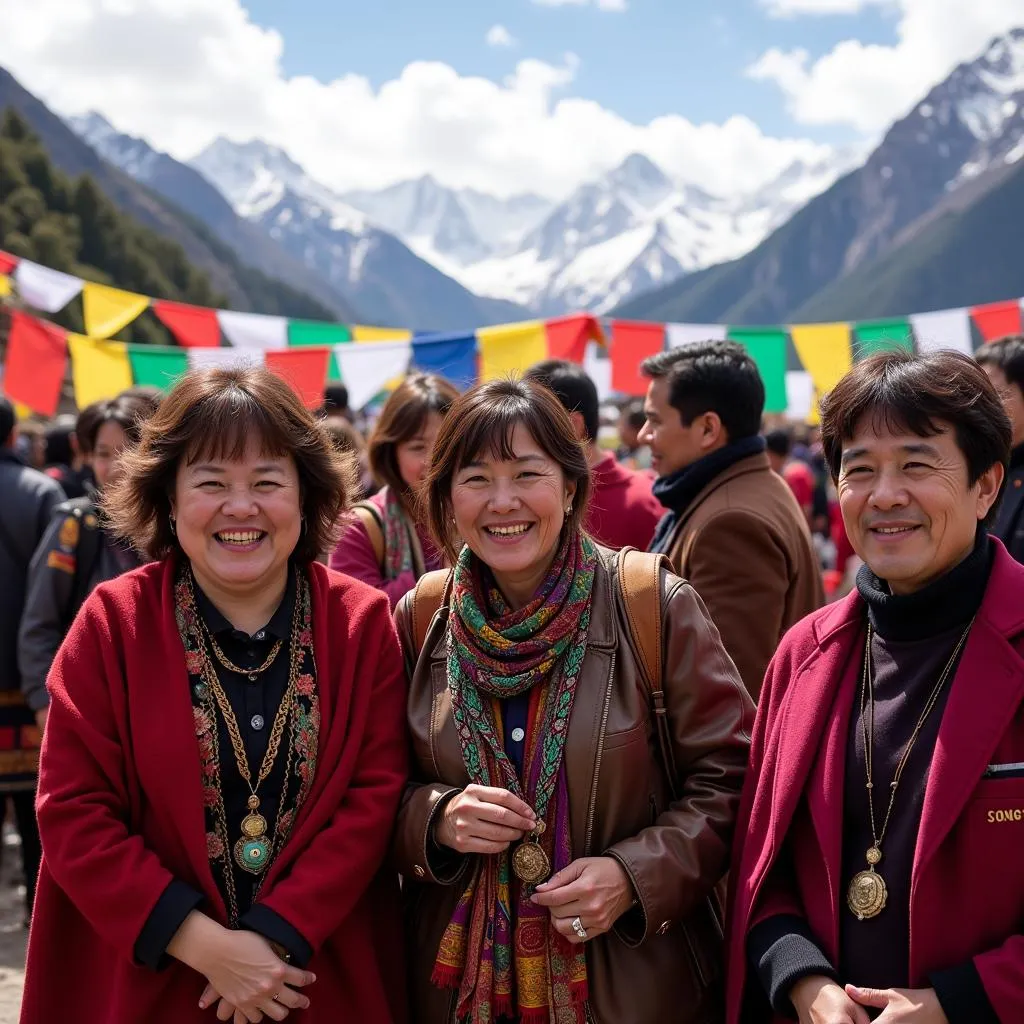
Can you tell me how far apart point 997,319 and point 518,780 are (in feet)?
28.0

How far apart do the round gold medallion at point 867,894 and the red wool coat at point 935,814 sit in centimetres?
3

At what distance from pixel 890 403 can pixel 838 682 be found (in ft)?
1.77

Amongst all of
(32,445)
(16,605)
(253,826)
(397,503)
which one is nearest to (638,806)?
(253,826)

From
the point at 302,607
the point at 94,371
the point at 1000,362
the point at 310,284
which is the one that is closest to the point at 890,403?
the point at 302,607

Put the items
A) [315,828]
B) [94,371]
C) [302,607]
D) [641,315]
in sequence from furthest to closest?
1. [641,315]
2. [94,371]
3. [302,607]
4. [315,828]

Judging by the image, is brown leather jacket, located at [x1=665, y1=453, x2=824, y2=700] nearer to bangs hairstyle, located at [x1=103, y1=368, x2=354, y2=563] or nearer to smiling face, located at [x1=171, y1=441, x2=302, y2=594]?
bangs hairstyle, located at [x1=103, y1=368, x2=354, y2=563]

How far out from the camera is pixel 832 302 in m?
135

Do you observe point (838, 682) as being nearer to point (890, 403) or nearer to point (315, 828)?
point (890, 403)

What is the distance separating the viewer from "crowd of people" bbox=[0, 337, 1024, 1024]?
1938 mm

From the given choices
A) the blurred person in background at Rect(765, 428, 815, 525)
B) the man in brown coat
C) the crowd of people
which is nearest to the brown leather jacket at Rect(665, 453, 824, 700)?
the man in brown coat

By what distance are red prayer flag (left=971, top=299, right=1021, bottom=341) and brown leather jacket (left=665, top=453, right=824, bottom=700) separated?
6717mm

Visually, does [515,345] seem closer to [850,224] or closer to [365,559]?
[365,559]

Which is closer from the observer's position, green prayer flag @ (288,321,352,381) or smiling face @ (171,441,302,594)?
smiling face @ (171,441,302,594)

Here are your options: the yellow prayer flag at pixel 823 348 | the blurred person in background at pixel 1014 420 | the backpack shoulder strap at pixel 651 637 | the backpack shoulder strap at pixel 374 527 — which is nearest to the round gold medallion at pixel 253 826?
the backpack shoulder strap at pixel 651 637
